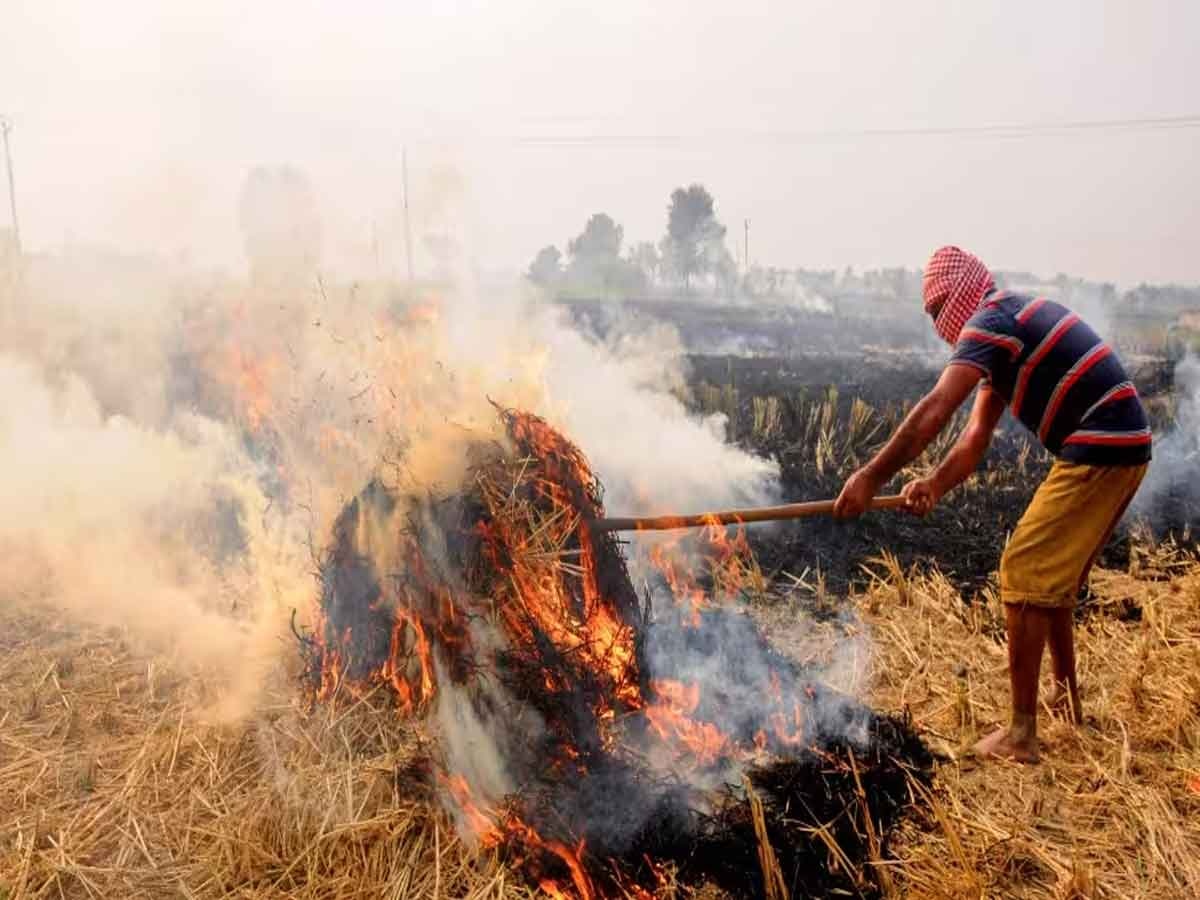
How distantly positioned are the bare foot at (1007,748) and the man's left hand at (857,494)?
1157 millimetres

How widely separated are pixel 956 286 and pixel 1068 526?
3.73ft

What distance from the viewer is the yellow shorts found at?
3.25 metres

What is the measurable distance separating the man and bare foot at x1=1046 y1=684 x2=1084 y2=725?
34cm

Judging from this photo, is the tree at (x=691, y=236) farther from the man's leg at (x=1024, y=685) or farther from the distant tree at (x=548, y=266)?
the man's leg at (x=1024, y=685)

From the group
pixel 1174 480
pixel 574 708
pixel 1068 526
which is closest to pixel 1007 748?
pixel 1068 526

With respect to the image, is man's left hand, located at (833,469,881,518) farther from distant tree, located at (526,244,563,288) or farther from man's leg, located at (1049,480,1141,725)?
distant tree, located at (526,244,563,288)

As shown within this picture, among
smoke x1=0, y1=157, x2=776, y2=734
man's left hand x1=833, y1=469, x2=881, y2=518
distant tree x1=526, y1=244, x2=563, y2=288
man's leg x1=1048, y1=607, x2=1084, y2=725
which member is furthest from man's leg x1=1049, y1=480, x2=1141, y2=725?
distant tree x1=526, y1=244, x2=563, y2=288

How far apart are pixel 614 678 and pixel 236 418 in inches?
244

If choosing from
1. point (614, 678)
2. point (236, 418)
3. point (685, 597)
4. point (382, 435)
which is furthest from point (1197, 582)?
point (236, 418)

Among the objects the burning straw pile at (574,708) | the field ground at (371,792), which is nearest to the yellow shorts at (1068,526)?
the field ground at (371,792)

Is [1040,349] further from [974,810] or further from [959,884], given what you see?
[959,884]

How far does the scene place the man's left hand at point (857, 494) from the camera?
10.8 ft

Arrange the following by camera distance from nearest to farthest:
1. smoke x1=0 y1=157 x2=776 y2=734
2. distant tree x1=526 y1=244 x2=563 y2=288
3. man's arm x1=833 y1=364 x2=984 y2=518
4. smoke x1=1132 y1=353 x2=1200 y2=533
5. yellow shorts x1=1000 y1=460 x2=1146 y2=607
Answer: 1. man's arm x1=833 y1=364 x2=984 y2=518
2. yellow shorts x1=1000 y1=460 x2=1146 y2=607
3. smoke x1=0 y1=157 x2=776 y2=734
4. smoke x1=1132 y1=353 x2=1200 y2=533
5. distant tree x1=526 y1=244 x2=563 y2=288

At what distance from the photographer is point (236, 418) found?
319 inches
